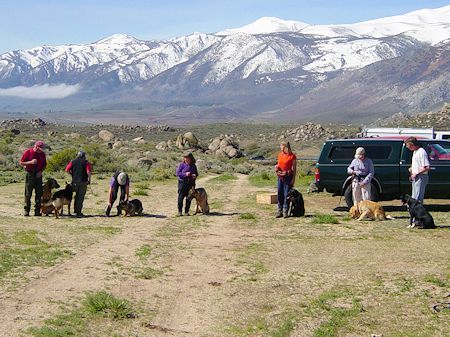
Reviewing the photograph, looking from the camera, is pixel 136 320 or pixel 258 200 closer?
pixel 136 320

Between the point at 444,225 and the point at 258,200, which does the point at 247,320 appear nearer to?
the point at 444,225

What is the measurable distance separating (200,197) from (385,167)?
15.4ft

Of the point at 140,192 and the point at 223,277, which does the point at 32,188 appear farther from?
the point at 223,277

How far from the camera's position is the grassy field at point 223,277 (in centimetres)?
856

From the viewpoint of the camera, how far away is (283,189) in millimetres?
17219

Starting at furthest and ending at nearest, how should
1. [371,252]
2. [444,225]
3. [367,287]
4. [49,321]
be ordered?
[444,225], [371,252], [367,287], [49,321]

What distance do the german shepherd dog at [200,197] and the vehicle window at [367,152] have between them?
3.45 meters

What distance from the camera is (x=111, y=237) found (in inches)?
559

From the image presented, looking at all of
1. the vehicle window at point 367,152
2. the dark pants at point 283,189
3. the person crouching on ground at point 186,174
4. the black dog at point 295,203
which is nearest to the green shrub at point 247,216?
the dark pants at point 283,189

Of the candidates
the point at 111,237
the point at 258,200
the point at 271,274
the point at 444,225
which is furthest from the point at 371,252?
the point at 258,200

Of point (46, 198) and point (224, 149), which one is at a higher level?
point (46, 198)

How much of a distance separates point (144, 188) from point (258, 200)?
5.97m

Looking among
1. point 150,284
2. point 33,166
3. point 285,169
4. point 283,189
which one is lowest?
point 150,284

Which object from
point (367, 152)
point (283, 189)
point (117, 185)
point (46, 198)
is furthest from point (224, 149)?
point (283, 189)
